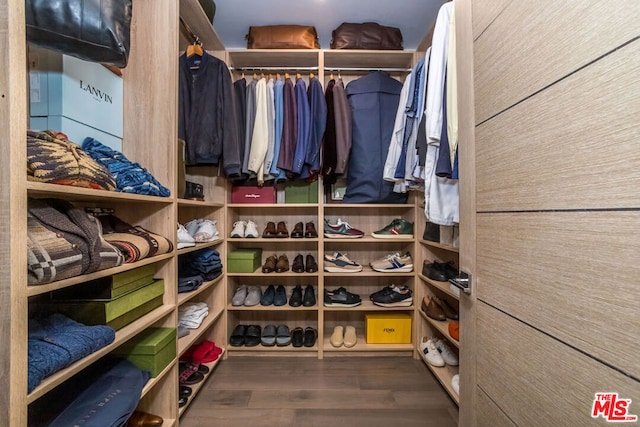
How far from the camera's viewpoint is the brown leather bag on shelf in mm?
1794

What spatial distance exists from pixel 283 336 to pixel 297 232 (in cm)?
75

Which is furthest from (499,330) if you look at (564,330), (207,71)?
(207,71)

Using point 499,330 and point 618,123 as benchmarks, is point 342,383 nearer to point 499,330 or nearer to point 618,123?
point 499,330

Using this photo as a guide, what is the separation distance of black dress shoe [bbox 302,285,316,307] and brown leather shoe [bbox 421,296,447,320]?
2.46 feet

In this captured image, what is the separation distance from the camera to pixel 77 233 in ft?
2.33

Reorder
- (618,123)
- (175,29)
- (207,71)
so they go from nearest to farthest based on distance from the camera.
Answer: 1. (618,123)
2. (175,29)
3. (207,71)

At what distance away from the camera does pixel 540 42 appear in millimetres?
507

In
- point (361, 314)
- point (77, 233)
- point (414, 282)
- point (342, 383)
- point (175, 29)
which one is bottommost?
point (342, 383)

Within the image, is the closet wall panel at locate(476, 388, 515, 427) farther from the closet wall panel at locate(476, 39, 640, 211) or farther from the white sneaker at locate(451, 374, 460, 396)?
the white sneaker at locate(451, 374, 460, 396)

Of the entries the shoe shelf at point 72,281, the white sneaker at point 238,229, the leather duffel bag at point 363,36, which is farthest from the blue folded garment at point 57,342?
the leather duffel bag at point 363,36

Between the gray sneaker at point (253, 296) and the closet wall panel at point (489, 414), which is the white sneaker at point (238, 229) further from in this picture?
the closet wall panel at point (489, 414)

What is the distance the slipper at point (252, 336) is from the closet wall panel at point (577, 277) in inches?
66.1

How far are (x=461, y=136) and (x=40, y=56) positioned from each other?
1.36 m

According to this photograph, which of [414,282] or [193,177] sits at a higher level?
[193,177]
